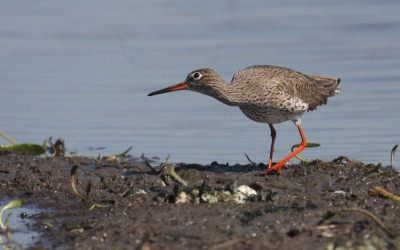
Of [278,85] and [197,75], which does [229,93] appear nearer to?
[197,75]

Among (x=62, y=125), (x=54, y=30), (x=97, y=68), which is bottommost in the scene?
(x=62, y=125)

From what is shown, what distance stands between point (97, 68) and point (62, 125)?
10.6 feet

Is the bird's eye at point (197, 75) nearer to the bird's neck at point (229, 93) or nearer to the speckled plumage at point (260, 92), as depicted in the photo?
the speckled plumage at point (260, 92)

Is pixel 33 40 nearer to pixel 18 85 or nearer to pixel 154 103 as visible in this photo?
pixel 18 85

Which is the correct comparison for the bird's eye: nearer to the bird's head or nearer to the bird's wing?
the bird's head

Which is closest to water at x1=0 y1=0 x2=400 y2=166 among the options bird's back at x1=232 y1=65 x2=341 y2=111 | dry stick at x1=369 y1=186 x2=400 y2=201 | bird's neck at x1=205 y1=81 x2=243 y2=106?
bird's back at x1=232 y1=65 x2=341 y2=111

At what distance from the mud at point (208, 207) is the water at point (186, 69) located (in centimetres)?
225

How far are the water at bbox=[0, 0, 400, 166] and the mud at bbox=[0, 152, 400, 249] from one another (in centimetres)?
225

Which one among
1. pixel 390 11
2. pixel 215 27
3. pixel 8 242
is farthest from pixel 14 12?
pixel 8 242

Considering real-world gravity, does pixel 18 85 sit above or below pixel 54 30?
below

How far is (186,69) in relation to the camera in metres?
14.3

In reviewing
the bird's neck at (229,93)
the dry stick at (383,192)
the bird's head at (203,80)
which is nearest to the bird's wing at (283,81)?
the bird's neck at (229,93)

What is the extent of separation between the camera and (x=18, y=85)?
13750mm

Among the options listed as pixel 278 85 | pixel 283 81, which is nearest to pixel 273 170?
pixel 278 85
